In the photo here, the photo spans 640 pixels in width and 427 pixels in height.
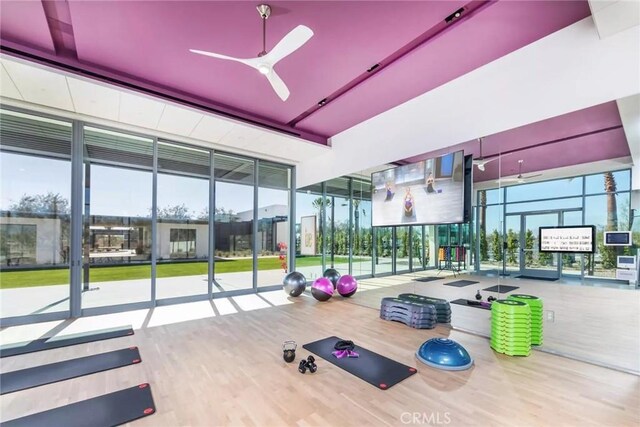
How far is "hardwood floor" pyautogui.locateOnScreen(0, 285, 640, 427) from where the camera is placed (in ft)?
7.91

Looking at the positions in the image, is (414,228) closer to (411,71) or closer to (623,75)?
(411,71)

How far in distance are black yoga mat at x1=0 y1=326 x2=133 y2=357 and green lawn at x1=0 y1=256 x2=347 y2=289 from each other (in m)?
1.43

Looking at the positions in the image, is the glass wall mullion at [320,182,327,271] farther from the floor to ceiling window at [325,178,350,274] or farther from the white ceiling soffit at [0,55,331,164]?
the white ceiling soffit at [0,55,331,164]

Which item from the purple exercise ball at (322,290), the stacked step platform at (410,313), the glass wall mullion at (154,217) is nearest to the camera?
the stacked step platform at (410,313)

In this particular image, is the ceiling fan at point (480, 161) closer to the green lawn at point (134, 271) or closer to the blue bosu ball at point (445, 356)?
the blue bosu ball at point (445, 356)

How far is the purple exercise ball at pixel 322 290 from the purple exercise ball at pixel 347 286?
26 centimetres

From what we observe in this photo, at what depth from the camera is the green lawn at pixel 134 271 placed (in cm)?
495

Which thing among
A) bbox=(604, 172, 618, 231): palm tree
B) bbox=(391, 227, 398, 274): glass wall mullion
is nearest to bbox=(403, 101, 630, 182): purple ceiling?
bbox=(604, 172, 618, 231): palm tree

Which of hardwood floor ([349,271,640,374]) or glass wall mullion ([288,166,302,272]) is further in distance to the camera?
glass wall mullion ([288,166,302,272])

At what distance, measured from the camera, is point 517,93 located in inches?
151

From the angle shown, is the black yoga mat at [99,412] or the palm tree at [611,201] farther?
the palm tree at [611,201]

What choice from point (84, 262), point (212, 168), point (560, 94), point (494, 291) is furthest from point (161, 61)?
point (494, 291)

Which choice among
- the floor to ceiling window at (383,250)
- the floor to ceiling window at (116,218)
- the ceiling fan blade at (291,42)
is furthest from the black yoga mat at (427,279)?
the floor to ceiling window at (116,218)

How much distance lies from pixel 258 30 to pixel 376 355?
13.4 ft
